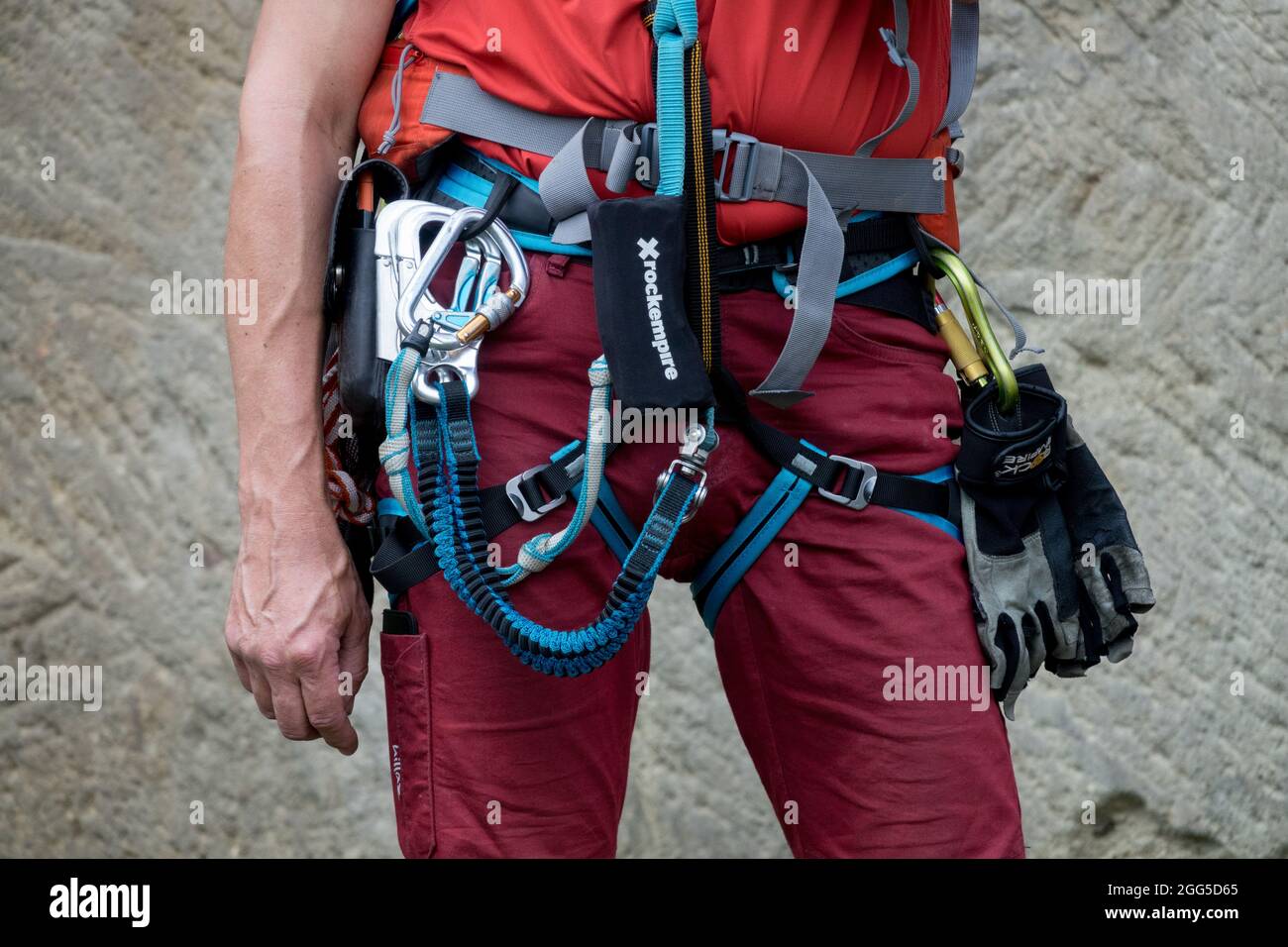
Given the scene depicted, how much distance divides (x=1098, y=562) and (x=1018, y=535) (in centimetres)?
9

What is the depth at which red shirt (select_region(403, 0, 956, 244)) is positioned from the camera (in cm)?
118

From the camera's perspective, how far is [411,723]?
1283mm

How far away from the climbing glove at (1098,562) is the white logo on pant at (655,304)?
16.8 inches

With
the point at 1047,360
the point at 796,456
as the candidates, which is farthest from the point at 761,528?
the point at 1047,360

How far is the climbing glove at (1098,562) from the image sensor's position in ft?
4.38

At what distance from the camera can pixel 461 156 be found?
1.28 meters

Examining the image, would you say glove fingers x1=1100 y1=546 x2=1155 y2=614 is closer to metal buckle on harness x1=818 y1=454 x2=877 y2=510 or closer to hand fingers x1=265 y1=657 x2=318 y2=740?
metal buckle on harness x1=818 y1=454 x2=877 y2=510

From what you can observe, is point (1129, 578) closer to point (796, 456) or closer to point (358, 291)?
point (796, 456)

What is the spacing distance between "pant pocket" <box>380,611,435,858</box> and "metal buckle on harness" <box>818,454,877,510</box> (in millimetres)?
415

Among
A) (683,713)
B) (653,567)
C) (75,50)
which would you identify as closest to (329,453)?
(653,567)

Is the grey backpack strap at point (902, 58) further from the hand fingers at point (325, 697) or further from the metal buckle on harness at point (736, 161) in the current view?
the hand fingers at point (325, 697)

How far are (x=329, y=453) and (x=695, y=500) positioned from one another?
15.3 inches

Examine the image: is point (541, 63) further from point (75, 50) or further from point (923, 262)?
point (75, 50)

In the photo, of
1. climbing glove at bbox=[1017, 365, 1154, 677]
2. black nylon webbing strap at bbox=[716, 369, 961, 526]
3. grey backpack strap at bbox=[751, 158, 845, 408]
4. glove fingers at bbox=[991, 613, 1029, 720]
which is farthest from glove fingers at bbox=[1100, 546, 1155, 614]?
grey backpack strap at bbox=[751, 158, 845, 408]
